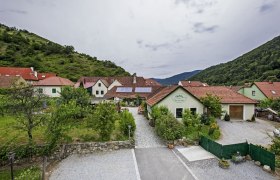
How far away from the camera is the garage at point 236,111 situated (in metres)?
30.6

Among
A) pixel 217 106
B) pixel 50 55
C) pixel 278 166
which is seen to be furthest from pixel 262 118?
pixel 50 55

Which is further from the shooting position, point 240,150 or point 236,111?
point 236,111

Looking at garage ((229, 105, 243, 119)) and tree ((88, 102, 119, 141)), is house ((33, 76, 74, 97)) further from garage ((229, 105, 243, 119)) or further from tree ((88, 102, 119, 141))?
garage ((229, 105, 243, 119))

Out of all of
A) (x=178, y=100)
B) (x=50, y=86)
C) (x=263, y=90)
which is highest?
(x=50, y=86)

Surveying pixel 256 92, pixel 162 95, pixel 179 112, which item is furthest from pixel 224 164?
pixel 256 92

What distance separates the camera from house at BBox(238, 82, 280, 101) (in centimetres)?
4294

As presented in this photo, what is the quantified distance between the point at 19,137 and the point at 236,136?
76.4 feet

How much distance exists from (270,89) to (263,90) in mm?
2187

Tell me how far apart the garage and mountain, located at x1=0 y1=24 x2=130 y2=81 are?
6961 centimetres

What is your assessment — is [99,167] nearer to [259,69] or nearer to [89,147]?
[89,147]

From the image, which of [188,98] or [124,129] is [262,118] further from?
[124,129]

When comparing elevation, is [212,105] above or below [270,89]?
below

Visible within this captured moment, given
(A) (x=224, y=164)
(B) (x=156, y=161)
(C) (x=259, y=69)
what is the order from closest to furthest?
(A) (x=224, y=164) → (B) (x=156, y=161) → (C) (x=259, y=69)

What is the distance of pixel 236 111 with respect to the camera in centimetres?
3067
